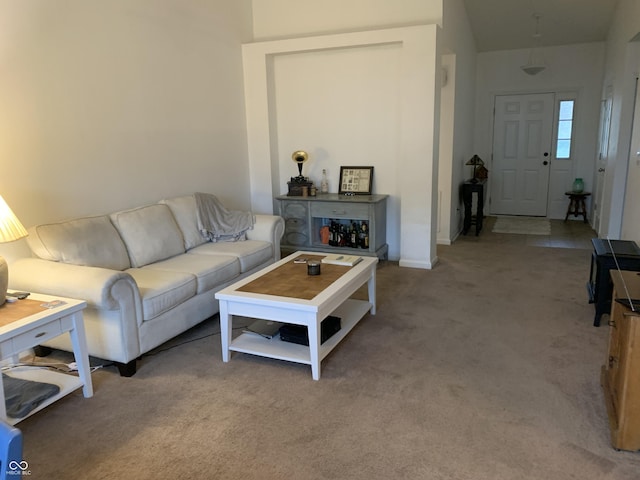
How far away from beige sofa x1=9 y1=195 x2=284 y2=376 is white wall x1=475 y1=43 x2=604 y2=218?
201 inches

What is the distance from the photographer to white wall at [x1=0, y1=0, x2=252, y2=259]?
9.96 ft

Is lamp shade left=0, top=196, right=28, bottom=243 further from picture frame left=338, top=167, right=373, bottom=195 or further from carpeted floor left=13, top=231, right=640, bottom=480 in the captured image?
picture frame left=338, top=167, right=373, bottom=195

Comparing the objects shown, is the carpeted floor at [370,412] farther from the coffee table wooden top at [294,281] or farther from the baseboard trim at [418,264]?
the baseboard trim at [418,264]

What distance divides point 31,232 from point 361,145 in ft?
10.7

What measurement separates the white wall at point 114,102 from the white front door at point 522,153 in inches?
177

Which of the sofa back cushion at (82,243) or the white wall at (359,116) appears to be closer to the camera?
the sofa back cushion at (82,243)

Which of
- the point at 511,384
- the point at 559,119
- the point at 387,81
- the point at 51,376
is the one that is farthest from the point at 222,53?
the point at 559,119

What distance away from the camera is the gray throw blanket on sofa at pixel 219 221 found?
4.15 metres

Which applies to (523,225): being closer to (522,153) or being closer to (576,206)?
(576,206)

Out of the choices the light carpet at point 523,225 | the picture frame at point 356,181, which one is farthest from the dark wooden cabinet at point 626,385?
the light carpet at point 523,225

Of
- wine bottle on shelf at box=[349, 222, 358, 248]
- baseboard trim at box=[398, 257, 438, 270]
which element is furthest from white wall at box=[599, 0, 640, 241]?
wine bottle on shelf at box=[349, 222, 358, 248]

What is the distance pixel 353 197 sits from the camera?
4949 mm

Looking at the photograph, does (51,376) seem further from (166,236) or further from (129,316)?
(166,236)

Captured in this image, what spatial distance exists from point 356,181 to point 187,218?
1.94 metres
